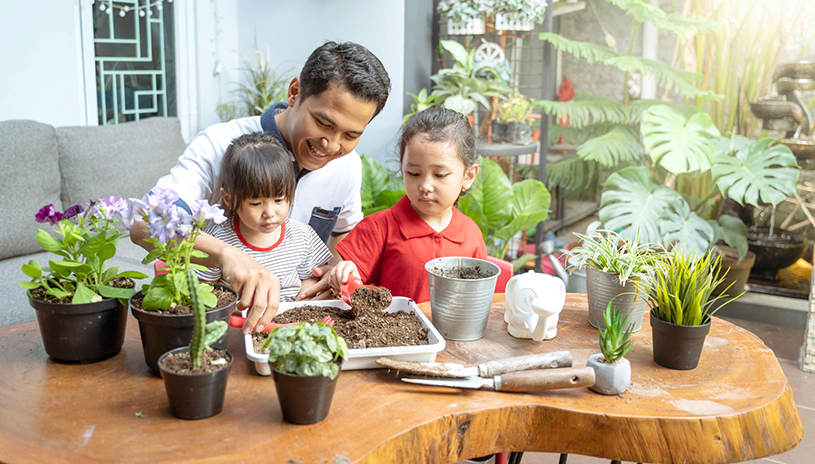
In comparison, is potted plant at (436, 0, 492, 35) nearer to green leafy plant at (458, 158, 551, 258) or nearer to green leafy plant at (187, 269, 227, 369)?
green leafy plant at (458, 158, 551, 258)

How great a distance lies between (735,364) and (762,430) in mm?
203

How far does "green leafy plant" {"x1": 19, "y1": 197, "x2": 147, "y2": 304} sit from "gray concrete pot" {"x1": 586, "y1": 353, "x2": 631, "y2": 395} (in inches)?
31.4

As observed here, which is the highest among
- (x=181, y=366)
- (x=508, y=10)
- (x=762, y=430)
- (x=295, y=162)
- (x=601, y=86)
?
(x=508, y=10)

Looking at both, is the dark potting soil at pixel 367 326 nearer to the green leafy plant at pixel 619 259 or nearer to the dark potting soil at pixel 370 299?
the dark potting soil at pixel 370 299

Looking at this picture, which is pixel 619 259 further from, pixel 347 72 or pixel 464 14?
pixel 464 14

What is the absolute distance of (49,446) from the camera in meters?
0.81

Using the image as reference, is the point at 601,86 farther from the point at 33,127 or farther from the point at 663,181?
the point at 33,127

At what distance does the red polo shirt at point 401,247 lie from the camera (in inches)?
64.7

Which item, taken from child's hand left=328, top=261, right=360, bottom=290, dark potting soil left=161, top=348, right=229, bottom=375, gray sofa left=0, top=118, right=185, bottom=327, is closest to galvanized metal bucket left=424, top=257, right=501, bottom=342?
child's hand left=328, top=261, right=360, bottom=290

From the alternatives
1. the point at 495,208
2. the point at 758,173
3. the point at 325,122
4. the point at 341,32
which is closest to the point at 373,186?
the point at 495,208

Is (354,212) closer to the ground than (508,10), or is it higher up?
closer to the ground

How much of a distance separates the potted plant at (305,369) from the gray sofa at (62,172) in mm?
→ 1913

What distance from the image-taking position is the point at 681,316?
3.70 ft

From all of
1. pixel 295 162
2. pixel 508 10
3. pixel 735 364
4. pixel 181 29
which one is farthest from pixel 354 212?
pixel 181 29
